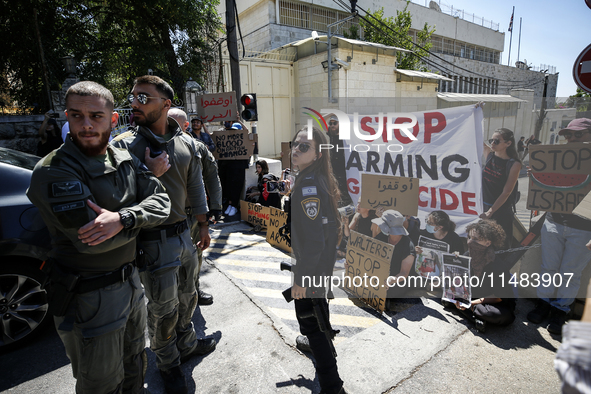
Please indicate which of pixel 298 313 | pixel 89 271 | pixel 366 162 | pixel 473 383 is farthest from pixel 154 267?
pixel 473 383

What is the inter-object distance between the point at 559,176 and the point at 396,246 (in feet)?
5.16

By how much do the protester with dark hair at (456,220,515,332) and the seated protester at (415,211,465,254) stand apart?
0.34 feet

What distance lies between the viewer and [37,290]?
9.72 ft

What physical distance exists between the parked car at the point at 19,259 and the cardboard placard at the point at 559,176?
4.55m

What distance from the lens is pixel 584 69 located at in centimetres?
388

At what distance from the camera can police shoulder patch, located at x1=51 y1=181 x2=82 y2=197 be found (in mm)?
1594

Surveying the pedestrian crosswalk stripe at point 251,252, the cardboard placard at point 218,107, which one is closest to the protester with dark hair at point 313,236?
the pedestrian crosswalk stripe at point 251,252

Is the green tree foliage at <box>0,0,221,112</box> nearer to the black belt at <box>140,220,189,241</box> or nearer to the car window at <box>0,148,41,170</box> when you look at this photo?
the car window at <box>0,148,41,170</box>

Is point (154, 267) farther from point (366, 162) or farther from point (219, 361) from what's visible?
point (366, 162)

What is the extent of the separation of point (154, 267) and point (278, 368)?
1.28 meters

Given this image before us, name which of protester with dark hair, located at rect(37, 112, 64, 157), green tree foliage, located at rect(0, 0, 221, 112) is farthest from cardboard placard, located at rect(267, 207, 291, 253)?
green tree foliage, located at rect(0, 0, 221, 112)

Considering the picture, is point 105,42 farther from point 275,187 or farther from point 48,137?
point 275,187

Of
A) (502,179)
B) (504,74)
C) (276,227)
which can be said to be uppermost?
(504,74)

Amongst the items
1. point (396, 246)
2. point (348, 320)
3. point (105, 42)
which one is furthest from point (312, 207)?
point (105, 42)
